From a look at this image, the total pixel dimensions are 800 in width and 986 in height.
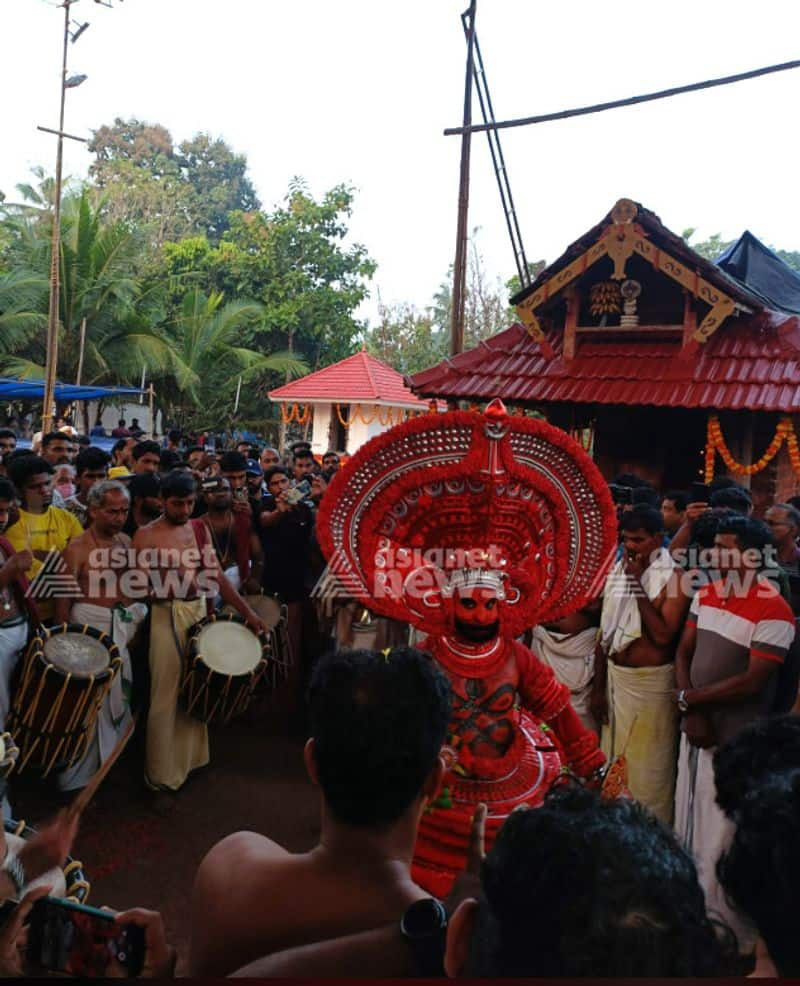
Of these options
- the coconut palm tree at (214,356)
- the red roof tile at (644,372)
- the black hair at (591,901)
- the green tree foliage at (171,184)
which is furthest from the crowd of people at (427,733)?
the green tree foliage at (171,184)

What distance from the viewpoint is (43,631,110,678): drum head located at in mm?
3910

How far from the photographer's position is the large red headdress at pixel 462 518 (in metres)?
3.12

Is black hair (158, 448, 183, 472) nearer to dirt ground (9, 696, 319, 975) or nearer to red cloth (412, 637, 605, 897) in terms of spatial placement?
dirt ground (9, 696, 319, 975)

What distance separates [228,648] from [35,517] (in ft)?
4.15

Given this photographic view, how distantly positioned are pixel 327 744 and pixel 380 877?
25 centimetres

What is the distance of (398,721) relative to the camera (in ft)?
5.47

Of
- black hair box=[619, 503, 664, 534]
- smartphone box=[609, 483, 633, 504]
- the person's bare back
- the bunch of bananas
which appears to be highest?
the bunch of bananas

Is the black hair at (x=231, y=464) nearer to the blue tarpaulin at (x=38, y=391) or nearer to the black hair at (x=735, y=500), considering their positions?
the black hair at (x=735, y=500)

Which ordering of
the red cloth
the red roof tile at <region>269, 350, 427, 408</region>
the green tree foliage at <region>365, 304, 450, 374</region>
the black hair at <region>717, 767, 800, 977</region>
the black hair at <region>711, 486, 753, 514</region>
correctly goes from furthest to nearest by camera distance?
the green tree foliage at <region>365, 304, 450, 374</region>, the red roof tile at <region>269, 350, 427, 408</region>, the black hair at <region>711, 486, 753, 514</region>, the red cloth, the black hair at <region>717, 767, 800, 977</region>

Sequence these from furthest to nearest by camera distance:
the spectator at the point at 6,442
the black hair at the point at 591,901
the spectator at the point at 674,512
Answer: the spectator at the point at 6,442, the spectator at the point at 674,512, the black hair at the point at 591,901

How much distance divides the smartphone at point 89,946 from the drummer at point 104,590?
3014 millimetres

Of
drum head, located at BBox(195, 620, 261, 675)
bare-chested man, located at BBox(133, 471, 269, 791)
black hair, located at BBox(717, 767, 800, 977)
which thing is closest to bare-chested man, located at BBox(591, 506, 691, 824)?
drum head, located at BBox(195, 620, 261, 675)

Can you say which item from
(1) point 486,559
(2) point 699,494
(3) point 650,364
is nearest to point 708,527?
(1) point 486,559

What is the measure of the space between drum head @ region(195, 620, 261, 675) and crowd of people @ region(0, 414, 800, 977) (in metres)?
0.16
